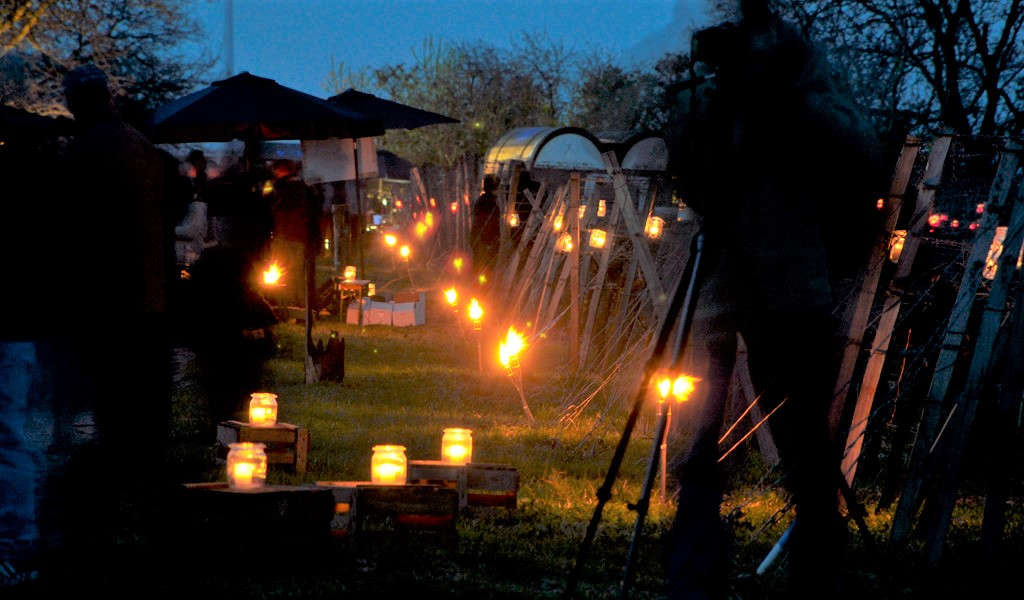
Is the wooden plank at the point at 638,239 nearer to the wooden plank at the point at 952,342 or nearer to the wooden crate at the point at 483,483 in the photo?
the wooden crate at the point at 483,483

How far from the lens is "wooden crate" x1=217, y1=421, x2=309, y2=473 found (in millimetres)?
6559

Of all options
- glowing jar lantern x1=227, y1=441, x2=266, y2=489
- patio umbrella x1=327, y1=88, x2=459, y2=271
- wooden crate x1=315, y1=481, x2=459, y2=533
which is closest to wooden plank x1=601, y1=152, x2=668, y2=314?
wooden crate x1=315, y1=481, x2=459, y2=533

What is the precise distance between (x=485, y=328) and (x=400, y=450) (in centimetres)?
732

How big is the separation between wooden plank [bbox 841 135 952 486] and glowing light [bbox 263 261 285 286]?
10177mm

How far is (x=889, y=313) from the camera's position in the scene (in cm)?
554

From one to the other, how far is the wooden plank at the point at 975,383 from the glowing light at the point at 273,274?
35.9 feet

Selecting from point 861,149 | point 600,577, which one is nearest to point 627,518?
point 600,577

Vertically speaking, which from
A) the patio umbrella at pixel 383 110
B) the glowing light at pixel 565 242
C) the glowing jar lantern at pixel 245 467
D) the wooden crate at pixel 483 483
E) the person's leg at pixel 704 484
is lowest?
the wooden crate at pixel 483 483

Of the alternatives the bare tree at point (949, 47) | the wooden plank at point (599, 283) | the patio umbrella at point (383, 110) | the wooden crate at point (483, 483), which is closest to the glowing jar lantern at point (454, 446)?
the wooden crate at point (483, 483)

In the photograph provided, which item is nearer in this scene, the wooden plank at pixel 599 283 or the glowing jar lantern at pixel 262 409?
the glowing jar lantern at pixel 262 409

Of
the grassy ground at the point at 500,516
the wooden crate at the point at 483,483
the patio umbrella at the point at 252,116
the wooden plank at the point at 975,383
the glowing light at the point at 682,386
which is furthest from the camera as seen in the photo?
the patio umbrella at the point at 252,116

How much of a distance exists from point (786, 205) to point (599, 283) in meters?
6.99

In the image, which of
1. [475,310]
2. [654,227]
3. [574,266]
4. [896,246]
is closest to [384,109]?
[475,310]

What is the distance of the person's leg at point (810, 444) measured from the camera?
3674mm
